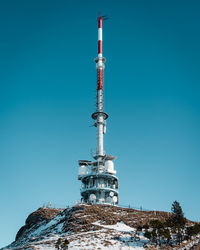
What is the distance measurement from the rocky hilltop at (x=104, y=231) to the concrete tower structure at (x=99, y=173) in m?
13.2

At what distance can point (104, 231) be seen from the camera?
50.1 meters

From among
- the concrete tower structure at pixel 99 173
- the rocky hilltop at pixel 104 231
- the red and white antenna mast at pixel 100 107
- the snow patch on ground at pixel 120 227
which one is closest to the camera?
the rocky hilltop at pixel 104 231

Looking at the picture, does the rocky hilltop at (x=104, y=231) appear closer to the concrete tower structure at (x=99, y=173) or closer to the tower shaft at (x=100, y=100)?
the concrete tower structure at (x=99, y=173)

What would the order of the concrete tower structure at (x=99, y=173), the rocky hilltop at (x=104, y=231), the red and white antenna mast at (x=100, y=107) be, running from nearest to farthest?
the rocky hilltop at (x=104, y=231) → the concrete tower structure at (x=99, y=173) → the red and white antenna mast at (x=100, y=107)

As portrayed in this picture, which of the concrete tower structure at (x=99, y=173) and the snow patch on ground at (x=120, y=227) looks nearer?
the snow patch on ground at (x=120, y=227)

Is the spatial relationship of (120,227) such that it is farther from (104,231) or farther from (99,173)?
(99,173)

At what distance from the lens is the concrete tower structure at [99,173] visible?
80938mm

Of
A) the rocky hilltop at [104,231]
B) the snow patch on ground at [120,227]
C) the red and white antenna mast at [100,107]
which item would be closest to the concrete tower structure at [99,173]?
the red and white antenna mast at [100,107]

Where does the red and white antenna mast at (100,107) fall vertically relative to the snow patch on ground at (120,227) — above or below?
above

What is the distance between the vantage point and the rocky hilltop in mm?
43938

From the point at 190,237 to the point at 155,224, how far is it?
6436mm

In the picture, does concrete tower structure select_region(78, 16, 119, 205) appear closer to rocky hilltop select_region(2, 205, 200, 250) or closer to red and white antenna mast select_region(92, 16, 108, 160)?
red and white antenna mast select_region(92, 16, 108, 160)

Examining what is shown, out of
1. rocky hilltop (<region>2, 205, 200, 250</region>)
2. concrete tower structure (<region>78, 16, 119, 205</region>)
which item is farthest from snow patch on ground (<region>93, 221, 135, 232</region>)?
concrete tower structure (<region>78, 16, 119, 205</region>)

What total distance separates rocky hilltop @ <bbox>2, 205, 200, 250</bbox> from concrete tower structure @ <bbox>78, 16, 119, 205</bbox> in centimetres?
1318
